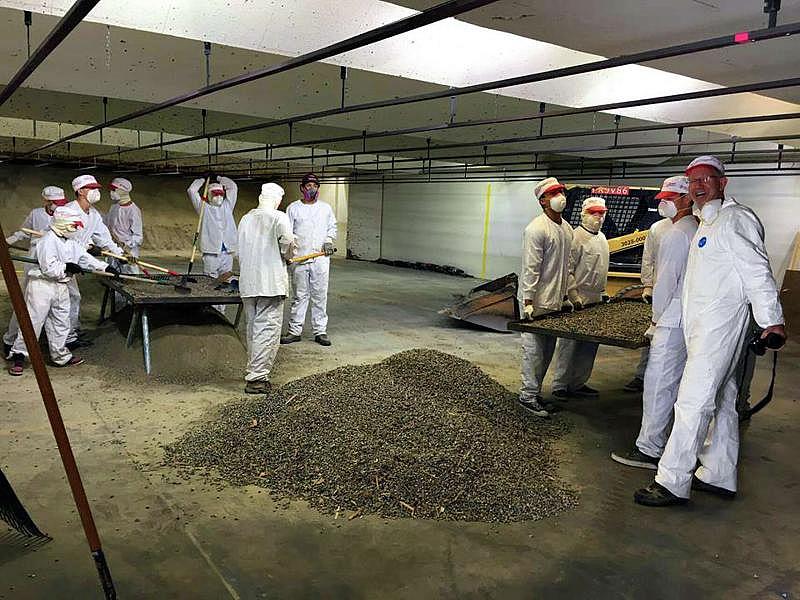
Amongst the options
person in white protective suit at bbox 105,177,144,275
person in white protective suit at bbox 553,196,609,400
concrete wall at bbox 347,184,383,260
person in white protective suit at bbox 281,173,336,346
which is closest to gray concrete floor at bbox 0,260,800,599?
person in white protective suit at bbox 553,196,609,400

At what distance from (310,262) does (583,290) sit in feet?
8.06

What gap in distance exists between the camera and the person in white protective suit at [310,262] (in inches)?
223

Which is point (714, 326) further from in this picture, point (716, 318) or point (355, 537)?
point (355, 537)

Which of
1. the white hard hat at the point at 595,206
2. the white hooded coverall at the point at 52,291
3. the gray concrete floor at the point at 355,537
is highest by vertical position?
the white hard hat at the point at 595,206

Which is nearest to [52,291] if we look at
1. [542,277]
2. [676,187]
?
[542,277]

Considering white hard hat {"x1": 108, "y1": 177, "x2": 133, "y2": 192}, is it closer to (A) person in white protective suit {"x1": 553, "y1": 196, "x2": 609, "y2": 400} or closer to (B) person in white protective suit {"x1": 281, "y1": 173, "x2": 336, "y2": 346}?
(B) person in white protective suit {"x1": 281, "y1": 173, "x2": 336, "y2": 346}

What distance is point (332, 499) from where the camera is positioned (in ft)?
8.66

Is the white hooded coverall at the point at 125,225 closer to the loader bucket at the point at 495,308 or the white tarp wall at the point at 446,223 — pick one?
the loader bucket at the point at 495,308

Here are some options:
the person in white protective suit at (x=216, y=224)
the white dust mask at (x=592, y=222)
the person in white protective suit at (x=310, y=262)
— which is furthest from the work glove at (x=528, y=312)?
the person in white protective suit at (x=216, y=224)

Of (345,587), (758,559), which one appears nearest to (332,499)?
(345,587)

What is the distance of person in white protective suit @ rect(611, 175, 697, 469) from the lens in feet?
10.3

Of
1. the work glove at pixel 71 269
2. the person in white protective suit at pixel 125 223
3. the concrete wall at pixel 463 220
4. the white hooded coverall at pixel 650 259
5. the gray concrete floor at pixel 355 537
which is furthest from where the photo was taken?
the concrete wall at pixel 463 220

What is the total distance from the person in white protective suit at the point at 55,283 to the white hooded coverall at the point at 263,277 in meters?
1.32

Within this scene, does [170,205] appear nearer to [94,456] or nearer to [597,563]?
[94,456]
